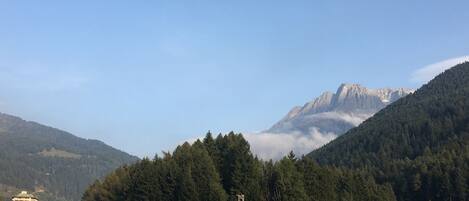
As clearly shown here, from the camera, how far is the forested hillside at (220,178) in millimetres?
99250

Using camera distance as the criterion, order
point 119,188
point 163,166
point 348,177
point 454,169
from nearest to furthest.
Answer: point 163,166
point 119,188
point 348,177
point 454,169

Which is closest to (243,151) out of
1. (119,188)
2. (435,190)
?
(119,188)

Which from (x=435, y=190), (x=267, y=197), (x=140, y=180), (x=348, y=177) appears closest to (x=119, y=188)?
(x=140, y=180)

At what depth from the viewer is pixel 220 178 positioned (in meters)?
106

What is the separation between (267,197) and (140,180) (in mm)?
20182

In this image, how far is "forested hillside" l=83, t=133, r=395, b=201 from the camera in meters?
99.2

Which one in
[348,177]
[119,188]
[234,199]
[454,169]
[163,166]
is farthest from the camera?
[454,169]

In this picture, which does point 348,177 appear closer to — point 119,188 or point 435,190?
point 435,190

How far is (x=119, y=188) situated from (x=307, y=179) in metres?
32.2

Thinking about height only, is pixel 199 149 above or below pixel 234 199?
above

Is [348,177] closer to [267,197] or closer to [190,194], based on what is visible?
[267,197]

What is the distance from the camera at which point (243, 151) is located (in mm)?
106250

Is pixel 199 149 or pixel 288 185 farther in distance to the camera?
pixel 199 149

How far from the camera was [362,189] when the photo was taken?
123 m
